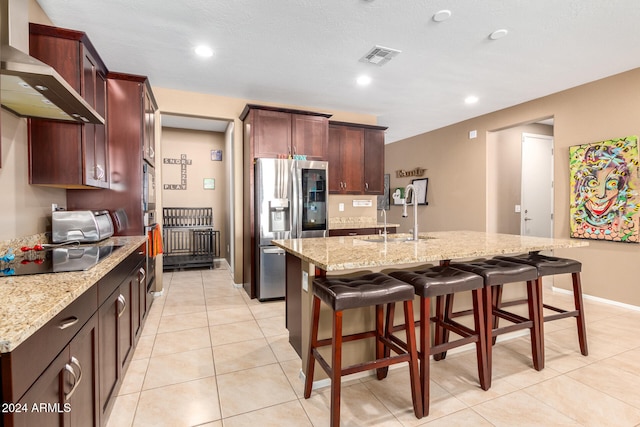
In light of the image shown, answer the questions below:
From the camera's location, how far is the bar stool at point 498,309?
203cm

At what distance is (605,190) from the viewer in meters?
3.58

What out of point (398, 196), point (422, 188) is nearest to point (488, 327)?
point (422, 188)

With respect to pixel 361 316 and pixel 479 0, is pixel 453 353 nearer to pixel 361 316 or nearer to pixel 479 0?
pixel 361 316

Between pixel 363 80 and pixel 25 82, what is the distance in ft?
10.2

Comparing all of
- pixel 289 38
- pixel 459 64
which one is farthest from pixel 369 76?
pixel 289 38

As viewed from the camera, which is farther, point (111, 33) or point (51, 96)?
point (111, 33)

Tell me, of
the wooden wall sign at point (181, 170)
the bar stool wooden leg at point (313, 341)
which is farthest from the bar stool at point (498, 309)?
the wooden wall sign at point (181, 170)

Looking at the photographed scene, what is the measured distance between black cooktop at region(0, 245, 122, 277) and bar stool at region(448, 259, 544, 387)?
227cm

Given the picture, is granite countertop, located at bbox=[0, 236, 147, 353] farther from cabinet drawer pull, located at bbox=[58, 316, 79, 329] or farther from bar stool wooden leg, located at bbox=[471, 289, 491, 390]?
bar stool wooden leg, located at bbox=[471, 289, 491, 390]

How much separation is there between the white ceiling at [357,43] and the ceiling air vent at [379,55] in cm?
7

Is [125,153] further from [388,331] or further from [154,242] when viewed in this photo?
[388,331]

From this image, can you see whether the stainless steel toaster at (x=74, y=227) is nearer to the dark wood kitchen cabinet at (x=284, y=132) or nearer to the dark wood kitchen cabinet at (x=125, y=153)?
the dark wood kitchen cabinet at (x=125, y=153)

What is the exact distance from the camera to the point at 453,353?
247 centimetres

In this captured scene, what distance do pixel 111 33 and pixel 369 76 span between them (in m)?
2.55
